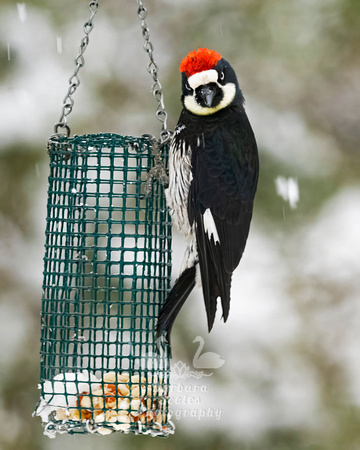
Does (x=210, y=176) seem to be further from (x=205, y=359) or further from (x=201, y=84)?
(x=205, y=359)

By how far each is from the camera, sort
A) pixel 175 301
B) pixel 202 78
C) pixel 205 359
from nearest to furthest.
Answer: pixel 175 301 < pixel 202 78 < pixel 205 359

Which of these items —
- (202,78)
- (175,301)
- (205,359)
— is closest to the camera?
(175,301)

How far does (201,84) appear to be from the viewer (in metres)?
3.21

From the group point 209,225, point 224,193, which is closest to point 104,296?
point 209,225

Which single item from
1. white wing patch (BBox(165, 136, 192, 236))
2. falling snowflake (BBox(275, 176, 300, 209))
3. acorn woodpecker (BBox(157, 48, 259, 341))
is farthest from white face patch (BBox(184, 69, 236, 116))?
falling snowflake (BBox(275, 176, 300, 209))

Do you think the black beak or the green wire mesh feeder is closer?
the green wire mesh feeder

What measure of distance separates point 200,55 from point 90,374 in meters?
1.53

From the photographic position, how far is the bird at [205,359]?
4.25 m

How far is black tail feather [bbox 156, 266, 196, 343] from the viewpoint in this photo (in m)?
3.03

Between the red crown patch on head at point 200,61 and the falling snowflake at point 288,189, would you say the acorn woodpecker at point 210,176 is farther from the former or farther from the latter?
the falling snowflake at point 288,189

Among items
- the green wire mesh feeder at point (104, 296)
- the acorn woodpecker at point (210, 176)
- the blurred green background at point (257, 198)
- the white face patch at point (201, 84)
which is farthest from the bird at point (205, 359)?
the white face patch at point (201, 84)

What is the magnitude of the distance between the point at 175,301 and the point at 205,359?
1.32 meters

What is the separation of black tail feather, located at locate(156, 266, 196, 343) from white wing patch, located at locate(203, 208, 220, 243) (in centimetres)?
19

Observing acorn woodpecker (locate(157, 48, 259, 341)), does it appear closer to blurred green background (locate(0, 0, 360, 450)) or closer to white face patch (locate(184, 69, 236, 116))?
white face patch (locate(184, 69, 236, 116))
